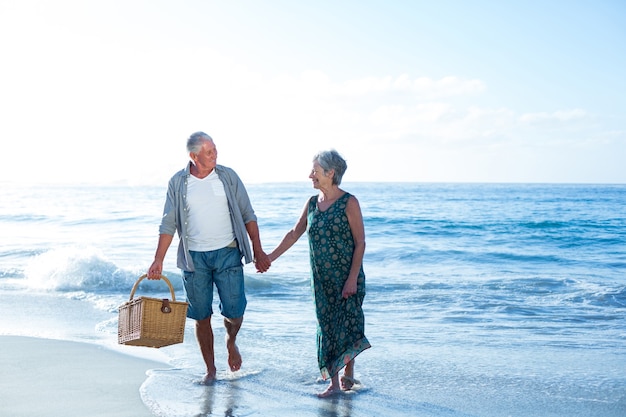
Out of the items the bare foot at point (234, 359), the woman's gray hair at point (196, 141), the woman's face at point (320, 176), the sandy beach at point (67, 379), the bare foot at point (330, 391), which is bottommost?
the sandy beach at point (67, 379)

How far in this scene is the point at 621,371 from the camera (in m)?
5.39

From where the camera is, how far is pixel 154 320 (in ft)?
14.5

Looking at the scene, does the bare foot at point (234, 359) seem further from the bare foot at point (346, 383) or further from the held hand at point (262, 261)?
the bare foot at point (346, 383)

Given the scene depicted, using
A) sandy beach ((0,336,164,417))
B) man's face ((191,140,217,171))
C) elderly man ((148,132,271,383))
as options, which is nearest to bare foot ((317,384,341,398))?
elderly man ((148,132,271,383))

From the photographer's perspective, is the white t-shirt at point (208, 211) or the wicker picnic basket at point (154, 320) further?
the white t-shirt at point (208, 211)

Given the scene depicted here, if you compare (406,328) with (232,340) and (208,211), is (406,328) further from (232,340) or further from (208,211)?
(208,211)

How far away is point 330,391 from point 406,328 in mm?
2589

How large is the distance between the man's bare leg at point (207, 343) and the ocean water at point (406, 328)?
14 cm

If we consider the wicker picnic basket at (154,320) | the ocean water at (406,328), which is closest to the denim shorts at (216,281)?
the wicker picnic basket at (154,320)

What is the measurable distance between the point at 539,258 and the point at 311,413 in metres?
11.5

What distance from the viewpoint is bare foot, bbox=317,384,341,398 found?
15.3 feet

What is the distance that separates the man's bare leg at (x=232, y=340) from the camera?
16.0 feet

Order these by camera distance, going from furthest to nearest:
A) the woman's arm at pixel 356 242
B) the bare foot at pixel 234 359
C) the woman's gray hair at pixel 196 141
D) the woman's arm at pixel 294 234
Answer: the bare foot at pixel 234 359 → the woman's arm at pixel 294 234 → the woman's gray hair at pixel 196 141 → the woman's arm at pixel 356 242

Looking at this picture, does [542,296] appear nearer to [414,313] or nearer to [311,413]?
[414,313]
